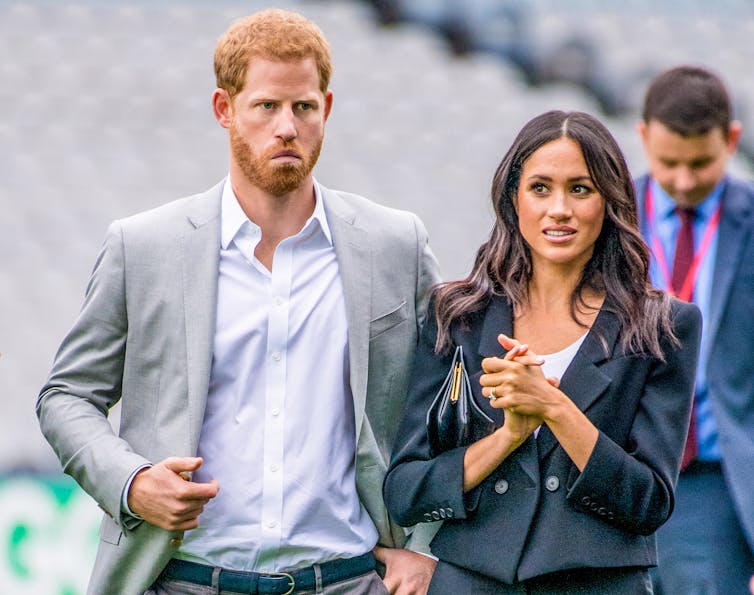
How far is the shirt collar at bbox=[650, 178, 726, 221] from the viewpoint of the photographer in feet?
12.9

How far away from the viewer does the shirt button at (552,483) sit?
8.69 ft

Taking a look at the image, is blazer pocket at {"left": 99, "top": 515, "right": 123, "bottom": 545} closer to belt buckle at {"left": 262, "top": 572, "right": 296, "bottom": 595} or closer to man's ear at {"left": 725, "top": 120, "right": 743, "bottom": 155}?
belt buckle at {"left": 262, "top": 572, "right": 296, "bottom": 595}

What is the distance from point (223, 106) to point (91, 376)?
642 mm

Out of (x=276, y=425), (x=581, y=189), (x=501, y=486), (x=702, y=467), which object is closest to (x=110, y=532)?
(x=276, y=425)

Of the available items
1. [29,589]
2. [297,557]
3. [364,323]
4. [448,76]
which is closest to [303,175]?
[364,323]

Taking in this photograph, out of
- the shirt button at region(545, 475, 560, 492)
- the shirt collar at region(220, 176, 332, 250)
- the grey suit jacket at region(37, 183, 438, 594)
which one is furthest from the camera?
the shirt collar at region(220, 176, 332, 250)

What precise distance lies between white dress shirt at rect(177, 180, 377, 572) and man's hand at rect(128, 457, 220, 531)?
0.13m

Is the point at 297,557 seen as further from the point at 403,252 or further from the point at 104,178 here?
the point at 104,178

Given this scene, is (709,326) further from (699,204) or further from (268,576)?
(268,576)

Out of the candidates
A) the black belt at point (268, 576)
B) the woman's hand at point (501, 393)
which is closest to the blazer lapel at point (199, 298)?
the black belt at point (268, 576)

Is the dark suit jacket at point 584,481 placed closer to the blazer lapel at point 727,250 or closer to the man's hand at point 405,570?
the man's hand at point 405,570

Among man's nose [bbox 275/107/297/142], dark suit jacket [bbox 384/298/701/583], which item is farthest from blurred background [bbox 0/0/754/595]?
dark suit jacket [bbox 384/298/701/583]

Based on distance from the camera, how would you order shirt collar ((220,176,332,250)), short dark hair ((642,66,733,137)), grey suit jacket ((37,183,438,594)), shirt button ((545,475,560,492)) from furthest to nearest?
1. short dark hair ((642,66,733,137))
2. shirt collar ((220,176,332,250))
3. grey suit jacket ((37,183,438,594))
4. shirt button ((545,475,560,492))

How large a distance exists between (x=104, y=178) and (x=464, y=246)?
1.70 meters
